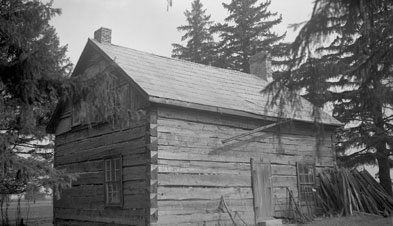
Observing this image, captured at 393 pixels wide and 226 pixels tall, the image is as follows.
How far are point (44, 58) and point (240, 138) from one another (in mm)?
7514

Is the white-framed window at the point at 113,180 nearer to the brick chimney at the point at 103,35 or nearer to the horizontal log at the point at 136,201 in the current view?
the horizontal log at the point at 136,201

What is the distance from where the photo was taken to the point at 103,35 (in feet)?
52.0

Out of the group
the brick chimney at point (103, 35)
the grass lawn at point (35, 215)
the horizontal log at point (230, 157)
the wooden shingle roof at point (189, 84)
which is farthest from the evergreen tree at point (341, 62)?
the grass lawn at point (35, 215)

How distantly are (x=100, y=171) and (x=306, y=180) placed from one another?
751cm

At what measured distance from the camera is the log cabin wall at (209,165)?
1187cm

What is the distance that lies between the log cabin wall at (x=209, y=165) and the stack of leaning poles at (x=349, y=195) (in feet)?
5.53

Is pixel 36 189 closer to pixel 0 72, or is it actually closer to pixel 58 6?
pixel 0 72

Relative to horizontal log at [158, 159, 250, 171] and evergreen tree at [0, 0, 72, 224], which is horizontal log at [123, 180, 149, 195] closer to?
horizontal log at [158, 159, 250, 171]

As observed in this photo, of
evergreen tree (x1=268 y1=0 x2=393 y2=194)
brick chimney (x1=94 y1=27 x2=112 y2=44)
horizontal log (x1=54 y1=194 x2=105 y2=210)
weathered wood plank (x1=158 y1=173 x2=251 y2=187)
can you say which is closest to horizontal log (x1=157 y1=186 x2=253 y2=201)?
weathered wood plank (x1=158 y1=173 x2=251 y2=187)

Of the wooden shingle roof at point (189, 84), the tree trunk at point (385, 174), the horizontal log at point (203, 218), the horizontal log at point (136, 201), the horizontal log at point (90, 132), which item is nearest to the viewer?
the horizontal log at point (136, 201)

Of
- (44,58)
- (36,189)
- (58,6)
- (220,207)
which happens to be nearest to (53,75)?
(44,58)

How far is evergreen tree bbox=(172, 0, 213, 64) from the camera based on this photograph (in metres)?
35.4

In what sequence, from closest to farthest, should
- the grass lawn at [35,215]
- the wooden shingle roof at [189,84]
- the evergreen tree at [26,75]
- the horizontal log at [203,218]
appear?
the evergreen tree at [26,75] < the horizontal log at [203,218] < the wooden shingle roof at [189,84] < the grass lawn at [35,215]

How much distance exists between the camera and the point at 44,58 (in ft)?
26.1
